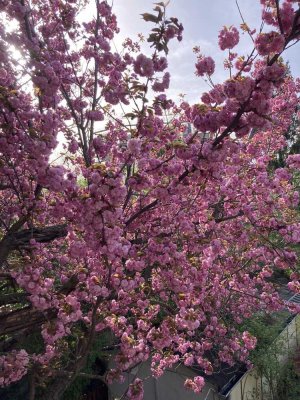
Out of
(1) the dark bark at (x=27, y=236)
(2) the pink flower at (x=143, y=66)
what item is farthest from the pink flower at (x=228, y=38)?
(1) the dark bark at (x=27, y=236)

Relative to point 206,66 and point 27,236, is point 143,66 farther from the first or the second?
point 27,236

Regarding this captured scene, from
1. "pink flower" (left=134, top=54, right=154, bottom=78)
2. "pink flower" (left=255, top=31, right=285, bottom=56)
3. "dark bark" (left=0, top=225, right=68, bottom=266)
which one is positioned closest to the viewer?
"pink flower" (left=255, top=31, right=285, bottom=56)

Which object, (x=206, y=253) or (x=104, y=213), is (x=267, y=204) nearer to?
(x=206, y=253)

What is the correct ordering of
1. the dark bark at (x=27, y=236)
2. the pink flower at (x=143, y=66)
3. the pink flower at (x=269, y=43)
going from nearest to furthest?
1. the pink flower at (x=269, y=43)
2. the pink flower at (x=143, y=66)
3. the dark bark at (x=27, y=236)

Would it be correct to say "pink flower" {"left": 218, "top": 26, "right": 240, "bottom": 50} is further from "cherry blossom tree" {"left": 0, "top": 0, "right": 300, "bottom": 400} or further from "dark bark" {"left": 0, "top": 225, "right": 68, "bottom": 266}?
"dark bark" {"left": 0, "top": 225, "right": 68, "bottom": 266}

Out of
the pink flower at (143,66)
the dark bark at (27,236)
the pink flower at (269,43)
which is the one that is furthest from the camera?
the dark bark at (27,236)

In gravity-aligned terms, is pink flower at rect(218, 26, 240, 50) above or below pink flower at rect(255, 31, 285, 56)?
above

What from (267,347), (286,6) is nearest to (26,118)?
(286,6)

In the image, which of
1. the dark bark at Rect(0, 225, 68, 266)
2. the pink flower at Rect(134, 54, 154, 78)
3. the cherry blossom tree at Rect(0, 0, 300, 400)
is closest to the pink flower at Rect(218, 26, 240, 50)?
the cherry blossom tree at Rect(0, 0, 300, 400)

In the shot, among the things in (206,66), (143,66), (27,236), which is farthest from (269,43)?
(27,236)

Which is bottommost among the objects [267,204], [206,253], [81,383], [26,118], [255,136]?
[81,383]

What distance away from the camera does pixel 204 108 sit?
2760mm

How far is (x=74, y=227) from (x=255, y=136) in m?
5.98

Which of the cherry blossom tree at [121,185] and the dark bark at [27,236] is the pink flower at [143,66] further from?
the dark bark at [27,236]
